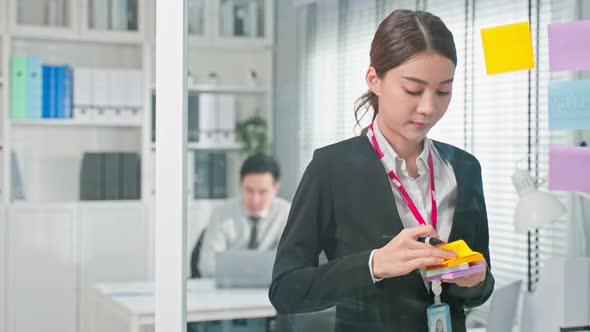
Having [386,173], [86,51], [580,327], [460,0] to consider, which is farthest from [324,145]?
[86,51]

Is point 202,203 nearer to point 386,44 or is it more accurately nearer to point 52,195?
point 386,44

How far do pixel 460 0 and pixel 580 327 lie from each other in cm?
39

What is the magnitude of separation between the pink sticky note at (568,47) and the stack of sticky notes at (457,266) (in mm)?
218

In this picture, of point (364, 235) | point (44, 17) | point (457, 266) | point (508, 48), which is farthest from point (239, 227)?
point (44, 17)

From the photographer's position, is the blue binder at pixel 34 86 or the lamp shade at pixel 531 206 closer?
the lamp shade at pixel 531 206

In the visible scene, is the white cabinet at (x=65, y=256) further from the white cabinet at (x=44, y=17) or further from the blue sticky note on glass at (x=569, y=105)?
the blue sticky note on glass at (x=569, y=105)

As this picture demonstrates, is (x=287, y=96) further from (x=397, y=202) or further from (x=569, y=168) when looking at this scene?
(x=569, y=168)

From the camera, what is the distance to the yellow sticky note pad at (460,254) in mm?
865

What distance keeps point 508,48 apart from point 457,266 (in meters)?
0.25

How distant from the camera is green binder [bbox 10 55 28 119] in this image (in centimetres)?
336

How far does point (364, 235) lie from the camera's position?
0.88 m

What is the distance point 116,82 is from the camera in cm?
347

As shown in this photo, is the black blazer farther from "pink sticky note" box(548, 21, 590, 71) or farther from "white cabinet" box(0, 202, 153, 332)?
"white cabinet" box(0, 202, 153, 332)

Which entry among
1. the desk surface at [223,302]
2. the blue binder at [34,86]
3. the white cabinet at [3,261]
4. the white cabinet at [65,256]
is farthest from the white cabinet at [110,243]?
the desk surface at [223,302]
